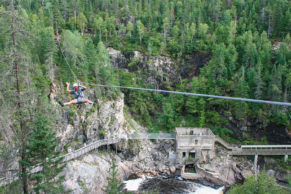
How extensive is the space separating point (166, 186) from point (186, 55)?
2632 cm

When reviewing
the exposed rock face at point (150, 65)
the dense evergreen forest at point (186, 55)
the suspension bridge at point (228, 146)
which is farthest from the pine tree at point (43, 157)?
the exposed rock face at point (150, 65)

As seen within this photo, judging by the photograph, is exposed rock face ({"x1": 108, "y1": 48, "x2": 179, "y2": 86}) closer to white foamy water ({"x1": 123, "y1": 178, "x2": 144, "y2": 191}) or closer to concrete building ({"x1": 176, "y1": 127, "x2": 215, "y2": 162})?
concrete building ({"x1": 176, "y1": 127, "x2": 215, "y2": 162})

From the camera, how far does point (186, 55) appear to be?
41.8 metres

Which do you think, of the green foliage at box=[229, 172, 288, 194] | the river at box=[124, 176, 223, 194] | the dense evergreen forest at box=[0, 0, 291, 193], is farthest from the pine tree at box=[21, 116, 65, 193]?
the river at box=[124, 176, 223, 194]

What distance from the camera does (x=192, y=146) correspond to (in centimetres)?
2791

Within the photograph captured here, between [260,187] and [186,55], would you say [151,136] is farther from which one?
[186,55]

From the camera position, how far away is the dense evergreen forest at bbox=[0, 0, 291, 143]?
28.9 m

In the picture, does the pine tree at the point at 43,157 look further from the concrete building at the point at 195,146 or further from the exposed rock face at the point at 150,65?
the exposed rock face at the point at 150,65

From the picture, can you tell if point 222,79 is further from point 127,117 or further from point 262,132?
point 127,117

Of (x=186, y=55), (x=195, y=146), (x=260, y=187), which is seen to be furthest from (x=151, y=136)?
(x=186, y=55)

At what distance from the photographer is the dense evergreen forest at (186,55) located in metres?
28.9

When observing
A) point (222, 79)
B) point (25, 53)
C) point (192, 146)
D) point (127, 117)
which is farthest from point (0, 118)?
point (222, 79)

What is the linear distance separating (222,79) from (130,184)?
21.5 metres

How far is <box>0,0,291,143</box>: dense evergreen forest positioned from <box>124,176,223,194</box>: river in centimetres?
930
